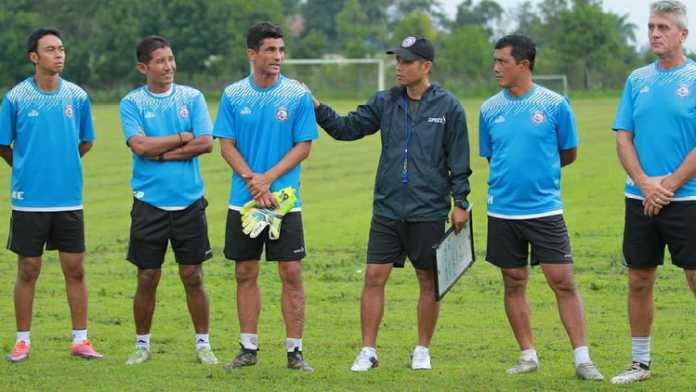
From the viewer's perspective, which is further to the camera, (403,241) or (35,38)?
(35,38)

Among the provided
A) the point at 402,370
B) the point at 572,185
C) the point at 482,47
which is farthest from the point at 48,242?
the point at 482,47

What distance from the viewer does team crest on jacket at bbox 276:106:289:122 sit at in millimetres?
8594

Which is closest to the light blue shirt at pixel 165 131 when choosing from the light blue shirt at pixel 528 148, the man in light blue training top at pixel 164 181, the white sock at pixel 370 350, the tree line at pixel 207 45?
the man in light blue training top at pixel 164 181

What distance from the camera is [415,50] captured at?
8.64 m

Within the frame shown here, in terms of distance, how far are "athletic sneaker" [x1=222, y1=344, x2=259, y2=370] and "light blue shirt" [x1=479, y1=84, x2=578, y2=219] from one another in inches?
74.1

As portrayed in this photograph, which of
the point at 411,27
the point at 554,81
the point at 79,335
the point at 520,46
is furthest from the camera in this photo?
the point at 411,27

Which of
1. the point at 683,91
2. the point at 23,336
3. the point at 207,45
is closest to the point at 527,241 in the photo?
the point at 683,91

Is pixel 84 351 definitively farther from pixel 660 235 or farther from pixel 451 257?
pixel 660 235

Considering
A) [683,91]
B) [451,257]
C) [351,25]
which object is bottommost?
[451,257]

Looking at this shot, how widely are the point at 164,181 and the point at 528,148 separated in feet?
8.07

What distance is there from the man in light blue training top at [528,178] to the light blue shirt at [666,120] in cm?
56

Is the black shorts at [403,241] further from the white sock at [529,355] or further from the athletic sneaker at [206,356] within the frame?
the athletic sneaker at [206,356]

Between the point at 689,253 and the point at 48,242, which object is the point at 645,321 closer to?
the point at 689,253

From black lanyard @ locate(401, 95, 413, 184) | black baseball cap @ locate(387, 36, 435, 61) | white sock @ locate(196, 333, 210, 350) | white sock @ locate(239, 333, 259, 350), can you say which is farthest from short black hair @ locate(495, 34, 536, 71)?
white sock @ locate(196, 333, 210, 350)
